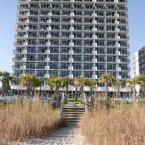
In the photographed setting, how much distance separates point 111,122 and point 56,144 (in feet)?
6.95

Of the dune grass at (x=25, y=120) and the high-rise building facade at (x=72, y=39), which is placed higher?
the high-rise building facade at (x=72, y=39)

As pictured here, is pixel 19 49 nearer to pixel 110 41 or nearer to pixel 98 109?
pixel 110 41

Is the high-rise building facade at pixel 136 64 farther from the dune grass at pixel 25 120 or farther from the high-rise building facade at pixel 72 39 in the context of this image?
the dune grass at pixel 25 120

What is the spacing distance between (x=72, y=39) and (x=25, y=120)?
249ft

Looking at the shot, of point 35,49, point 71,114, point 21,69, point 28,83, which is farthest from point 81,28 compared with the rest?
point 71,114

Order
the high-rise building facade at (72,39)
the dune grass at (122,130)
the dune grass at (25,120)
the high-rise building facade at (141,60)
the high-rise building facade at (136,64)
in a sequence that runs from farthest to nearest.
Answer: the high-rise building facade at (136,64), the high-rise building facade at (141,60), the high-rise building facade at (72,39), the dune grass at (25,120), the dune grass at (122,130)

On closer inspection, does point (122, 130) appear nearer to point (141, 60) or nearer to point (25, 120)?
point (25, 120)

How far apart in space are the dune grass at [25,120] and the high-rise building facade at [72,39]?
228ft

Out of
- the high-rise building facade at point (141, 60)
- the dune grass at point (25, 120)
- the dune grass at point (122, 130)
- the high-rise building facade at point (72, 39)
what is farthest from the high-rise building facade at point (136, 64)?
the dune grass at point (122, 130)

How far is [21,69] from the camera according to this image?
270 feet

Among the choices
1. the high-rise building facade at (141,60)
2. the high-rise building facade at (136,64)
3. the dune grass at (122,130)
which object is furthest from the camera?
the high-rise building facade at (136,64)

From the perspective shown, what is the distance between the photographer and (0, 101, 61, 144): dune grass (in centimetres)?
905

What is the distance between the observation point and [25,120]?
1012 cm

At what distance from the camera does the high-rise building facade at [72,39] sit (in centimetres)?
8300
